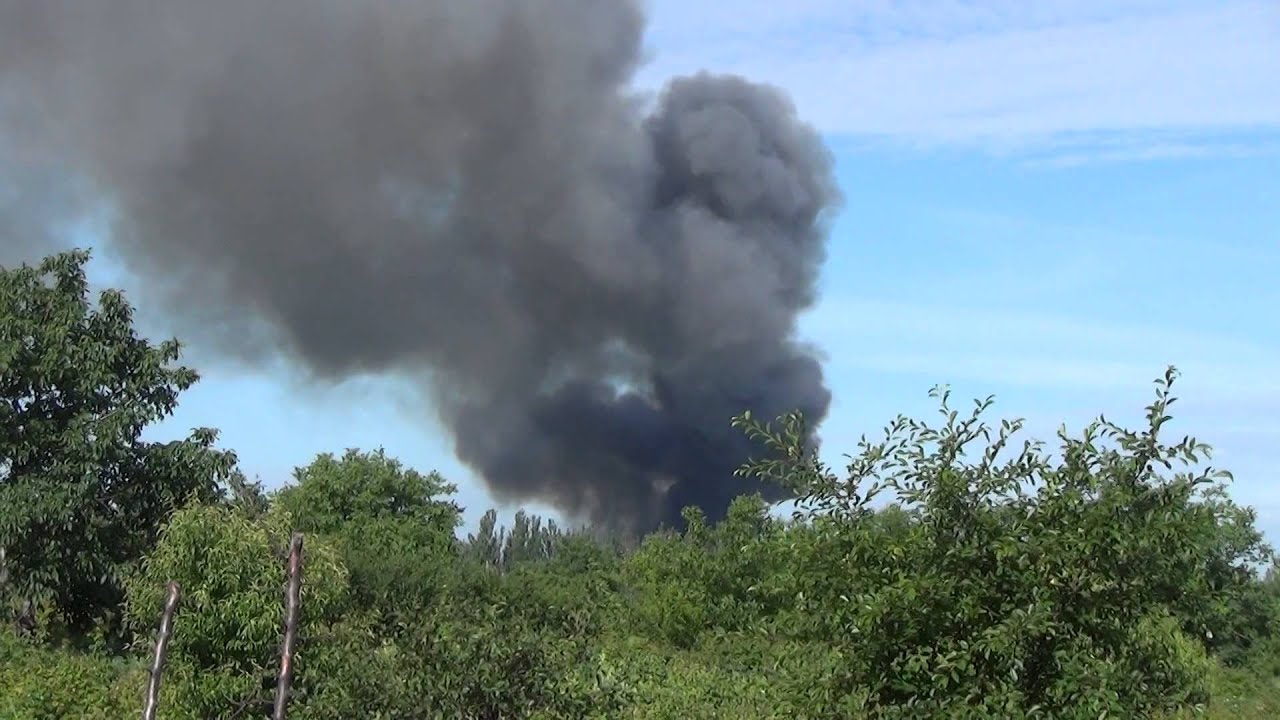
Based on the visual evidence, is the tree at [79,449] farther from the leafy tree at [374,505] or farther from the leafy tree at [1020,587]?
the leafy tree at [1020,587]

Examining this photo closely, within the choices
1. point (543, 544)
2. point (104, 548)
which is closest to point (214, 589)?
point (104, 548)

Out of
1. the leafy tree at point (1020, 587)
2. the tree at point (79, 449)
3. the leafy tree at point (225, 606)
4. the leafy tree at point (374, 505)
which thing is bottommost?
the leafy tree at point (1020, 587)

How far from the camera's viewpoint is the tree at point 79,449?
34.2 metres

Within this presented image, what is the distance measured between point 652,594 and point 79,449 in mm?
21173

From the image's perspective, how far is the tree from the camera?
3416 centimetres

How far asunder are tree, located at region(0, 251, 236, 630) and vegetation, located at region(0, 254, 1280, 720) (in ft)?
0.24

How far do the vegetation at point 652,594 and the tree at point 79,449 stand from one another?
7cm

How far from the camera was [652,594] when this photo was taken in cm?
4853

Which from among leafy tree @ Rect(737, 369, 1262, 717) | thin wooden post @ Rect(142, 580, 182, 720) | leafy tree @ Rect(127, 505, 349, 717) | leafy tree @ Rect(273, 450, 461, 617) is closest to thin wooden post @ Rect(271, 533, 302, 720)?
thin wooden post @ Rect(142, 580, 182, 720)

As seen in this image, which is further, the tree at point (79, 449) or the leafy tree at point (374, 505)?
the leafy tree at point (374, 505)

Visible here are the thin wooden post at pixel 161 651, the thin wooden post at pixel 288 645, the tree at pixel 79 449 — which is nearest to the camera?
the thin wooden post at pixel 288 645

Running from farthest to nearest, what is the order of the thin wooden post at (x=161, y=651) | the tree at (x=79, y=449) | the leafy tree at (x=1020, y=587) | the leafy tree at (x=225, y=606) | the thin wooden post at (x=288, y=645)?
the tree at (x=79, y=449), the leafy tree at (x=225, y=606), the thin wooden post at (x=161, y=651), the thin wooden post at (x=288, y=645), the leafy tree at (x=1020, y=587)

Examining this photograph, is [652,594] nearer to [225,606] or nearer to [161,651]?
[225,606]

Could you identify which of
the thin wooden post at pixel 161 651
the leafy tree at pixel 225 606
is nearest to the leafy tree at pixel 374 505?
the leafy tree at pixel 225 606
